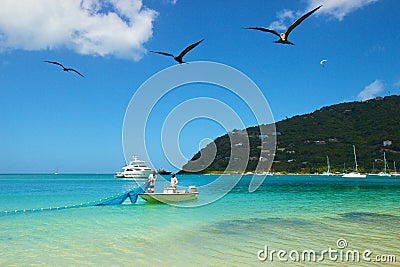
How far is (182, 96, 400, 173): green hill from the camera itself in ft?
314

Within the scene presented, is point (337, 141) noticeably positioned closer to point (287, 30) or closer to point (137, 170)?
point (137, 170)

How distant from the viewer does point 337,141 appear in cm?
10388

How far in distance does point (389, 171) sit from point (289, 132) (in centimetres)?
3429

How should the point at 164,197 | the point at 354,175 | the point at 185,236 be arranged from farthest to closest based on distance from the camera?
the point at 354,175, the point at 164,197, the point at 185,236

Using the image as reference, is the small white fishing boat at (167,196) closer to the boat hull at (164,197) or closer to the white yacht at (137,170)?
the boat hull at (164,197)

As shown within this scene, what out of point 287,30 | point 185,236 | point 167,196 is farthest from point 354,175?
point 287,30

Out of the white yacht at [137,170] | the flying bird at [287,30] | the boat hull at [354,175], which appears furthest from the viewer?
the white yacht at [137,170]

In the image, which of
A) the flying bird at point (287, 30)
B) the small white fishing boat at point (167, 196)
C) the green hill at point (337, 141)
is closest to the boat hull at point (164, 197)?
the small white fishing boat at point (167, 196)

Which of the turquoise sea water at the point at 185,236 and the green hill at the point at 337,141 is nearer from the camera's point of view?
the turquoise sea water at the point at 185,236

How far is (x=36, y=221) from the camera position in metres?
15.0

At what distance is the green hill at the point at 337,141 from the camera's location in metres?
95.8

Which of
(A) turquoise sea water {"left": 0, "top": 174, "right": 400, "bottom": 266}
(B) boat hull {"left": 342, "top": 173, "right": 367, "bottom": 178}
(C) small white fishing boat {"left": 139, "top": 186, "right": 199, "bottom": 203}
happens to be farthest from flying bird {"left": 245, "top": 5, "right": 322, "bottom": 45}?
(B) boat hull {"left": 342, "top": 173, "right": 367, "bottom": 178}

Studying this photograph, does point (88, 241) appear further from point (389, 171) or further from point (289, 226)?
point (389, 171)

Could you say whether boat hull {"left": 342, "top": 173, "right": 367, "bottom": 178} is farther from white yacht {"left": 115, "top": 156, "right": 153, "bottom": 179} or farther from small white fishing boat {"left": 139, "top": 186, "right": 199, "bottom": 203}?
small white fishing boat {"left": 139, "top": 186, "right": 199, "bottom": 203}
